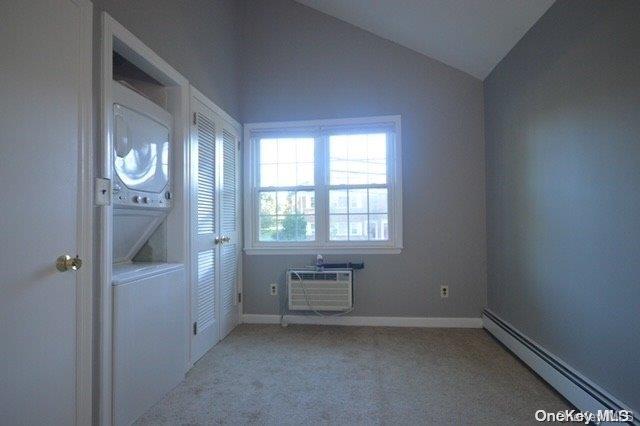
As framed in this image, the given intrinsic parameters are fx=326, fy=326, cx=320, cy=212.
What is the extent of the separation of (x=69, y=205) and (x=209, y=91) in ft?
5.52

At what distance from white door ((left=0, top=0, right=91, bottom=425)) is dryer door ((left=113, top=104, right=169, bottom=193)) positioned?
23 centimetres

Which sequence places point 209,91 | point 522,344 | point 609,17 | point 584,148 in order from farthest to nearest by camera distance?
1. point 209,91
2. point 522,344
3. point 584,148
4. point 609,17

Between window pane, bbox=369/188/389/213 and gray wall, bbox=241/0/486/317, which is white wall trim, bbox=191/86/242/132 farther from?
window pane, bbox=369/188/389/213

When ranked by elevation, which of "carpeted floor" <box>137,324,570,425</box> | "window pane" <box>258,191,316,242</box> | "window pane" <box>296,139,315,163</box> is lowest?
"carpeted floor" <box>137,324,570,425</box>

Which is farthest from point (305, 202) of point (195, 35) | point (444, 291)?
point (195, 35)

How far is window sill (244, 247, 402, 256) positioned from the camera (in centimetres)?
329

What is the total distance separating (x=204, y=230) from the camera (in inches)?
103

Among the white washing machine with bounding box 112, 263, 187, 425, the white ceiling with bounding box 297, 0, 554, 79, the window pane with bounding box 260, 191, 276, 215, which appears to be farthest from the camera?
the window pane with bounding box 260, 191, 276, 215

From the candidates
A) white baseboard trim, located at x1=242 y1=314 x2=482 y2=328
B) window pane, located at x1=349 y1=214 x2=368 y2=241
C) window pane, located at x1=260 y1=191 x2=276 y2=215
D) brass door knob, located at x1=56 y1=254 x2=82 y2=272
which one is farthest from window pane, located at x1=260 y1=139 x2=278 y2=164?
brass door knob, located at x1=56 y1=254 x2=82 y2=272

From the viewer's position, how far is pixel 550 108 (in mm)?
2098

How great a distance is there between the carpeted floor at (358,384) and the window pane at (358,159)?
5.08ft

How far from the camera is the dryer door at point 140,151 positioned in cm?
171

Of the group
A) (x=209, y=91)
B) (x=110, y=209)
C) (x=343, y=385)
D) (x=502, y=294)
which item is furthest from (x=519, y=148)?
(x=110, y=209)

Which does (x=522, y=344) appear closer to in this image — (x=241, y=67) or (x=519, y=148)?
(x=519, y=148)
